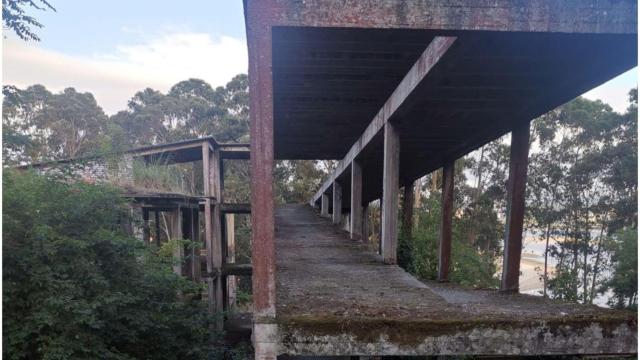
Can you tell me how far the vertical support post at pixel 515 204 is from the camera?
5.80m

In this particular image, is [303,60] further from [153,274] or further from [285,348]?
[153,274]

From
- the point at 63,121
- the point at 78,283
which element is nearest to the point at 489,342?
the point at 78,283

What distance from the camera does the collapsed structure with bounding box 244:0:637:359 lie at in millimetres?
3033

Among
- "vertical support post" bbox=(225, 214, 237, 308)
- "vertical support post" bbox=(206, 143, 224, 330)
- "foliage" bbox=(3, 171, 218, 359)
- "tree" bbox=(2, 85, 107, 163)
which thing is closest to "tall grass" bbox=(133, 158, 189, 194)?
"vertical support post" bbox=(206, 143, 224, 330)

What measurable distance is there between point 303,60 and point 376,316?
2.80 metres

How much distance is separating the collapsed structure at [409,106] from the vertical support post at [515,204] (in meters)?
0.02

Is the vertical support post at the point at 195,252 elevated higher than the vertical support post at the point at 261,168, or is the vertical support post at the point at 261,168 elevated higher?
the vertical support post at the point at 261,168

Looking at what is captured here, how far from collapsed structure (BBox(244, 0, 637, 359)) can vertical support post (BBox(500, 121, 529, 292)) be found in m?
0.02

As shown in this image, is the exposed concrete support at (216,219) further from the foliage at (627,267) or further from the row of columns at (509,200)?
the foliage at (627,267)

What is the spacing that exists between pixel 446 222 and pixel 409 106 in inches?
171

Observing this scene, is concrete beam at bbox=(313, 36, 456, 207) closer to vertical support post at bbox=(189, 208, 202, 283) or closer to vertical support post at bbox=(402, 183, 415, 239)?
vertical support post at bbox=(402, 183, 415, 239)

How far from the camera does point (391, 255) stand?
18.9ft

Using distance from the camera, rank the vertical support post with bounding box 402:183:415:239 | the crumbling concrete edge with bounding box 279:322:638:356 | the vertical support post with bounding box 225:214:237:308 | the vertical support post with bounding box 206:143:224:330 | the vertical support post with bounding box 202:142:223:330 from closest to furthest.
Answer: the crumbling concrete edge with bounding box 279:322:638:356 < the vertical support post with bounding box 202:142:223:330 < the vertical support post with bounding box 402:183:415:239 < the vertical support post with bounding box 206:143:224:330 < the vertical support post with bounding box 225:214:237:308

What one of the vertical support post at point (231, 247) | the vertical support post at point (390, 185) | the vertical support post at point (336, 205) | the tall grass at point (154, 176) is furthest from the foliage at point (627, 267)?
the tall grass at point (154, 176)
